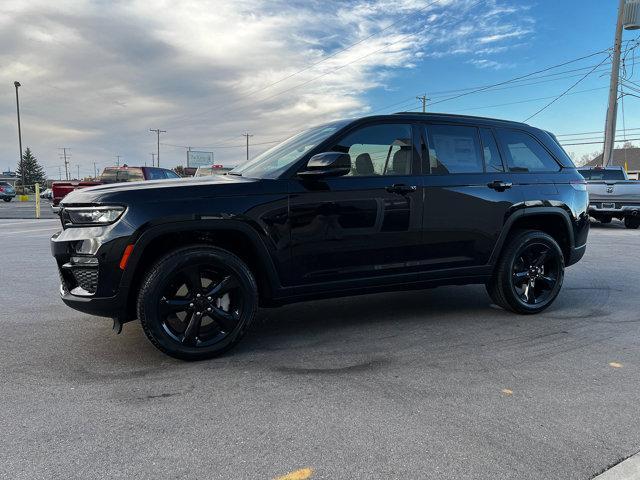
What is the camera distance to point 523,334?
4.29 m

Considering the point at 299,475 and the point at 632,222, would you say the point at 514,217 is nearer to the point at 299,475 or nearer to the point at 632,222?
the point at 299,475

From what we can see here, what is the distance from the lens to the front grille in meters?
3.34

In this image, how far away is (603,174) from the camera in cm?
1548

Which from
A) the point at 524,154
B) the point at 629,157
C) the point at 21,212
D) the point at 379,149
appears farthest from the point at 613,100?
the point at 629,157

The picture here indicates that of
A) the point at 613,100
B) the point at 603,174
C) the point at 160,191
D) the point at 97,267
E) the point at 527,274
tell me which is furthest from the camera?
the point at 613,100

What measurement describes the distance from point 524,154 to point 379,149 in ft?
5.57

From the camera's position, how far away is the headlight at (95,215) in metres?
3.32

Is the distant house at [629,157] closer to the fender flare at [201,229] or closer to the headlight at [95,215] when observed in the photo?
the fender flare at [201,229]

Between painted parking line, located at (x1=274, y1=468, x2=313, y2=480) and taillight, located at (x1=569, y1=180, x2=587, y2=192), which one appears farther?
taillight, located at (x1=569, y1=180, x2=587, y2=192)

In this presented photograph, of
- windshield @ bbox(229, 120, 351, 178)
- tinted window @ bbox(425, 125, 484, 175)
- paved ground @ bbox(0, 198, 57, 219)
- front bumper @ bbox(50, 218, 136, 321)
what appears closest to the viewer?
front bumper @ bbox(50, 218, 136, 321)

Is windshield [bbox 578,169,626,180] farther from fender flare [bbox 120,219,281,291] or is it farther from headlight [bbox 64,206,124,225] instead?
headlight [bbox 64,206,124,225]

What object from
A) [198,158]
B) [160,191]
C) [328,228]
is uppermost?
[198,158]

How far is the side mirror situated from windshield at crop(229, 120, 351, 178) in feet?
0.72

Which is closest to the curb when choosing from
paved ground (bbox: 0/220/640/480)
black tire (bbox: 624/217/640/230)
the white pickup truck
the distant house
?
paved ground (bbox: 0/220/640/480)
